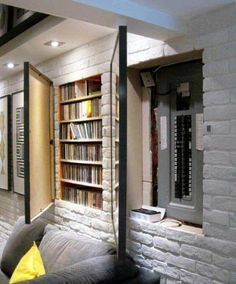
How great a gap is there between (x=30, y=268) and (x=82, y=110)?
1.39m

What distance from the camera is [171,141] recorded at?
8.79 feet

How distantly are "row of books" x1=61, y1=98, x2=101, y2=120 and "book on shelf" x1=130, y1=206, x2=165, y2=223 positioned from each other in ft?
2.84

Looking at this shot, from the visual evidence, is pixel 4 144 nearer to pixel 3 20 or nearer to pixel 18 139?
pixel 18 139

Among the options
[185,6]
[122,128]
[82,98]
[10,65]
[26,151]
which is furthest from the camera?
[10,65]

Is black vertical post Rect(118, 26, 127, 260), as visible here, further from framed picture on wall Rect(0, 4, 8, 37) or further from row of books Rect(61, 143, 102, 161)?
framed picture on wall Rect(0, 4, 8, 37)

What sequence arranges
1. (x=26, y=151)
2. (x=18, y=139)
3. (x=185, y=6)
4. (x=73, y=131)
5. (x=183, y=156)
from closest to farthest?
(x=185, y=6), (x=183, y=156), (x=26, y=151), (x=73, y=131), (x=18, y=139)

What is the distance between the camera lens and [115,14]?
6.34 ft

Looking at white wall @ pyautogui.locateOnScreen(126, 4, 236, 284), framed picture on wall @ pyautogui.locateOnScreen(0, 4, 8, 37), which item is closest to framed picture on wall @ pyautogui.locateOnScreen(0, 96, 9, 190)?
framed picture on wall @ pyautogui.locateOnScreen(0, 4, 8, 37)

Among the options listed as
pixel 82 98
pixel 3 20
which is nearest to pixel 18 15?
pixel 3 20

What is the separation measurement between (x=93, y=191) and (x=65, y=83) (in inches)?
41.3

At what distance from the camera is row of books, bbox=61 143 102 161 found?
10.3ft

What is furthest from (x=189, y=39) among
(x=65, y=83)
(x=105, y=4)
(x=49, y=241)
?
(x=49, y=241)

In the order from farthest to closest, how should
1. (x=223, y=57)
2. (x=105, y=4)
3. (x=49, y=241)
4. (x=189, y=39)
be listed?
(x=49, y=241) < (x=189, y=39) < (x=223, y=57) < (x=105, y=4)

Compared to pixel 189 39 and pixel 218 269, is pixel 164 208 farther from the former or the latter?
pixel 189 39
